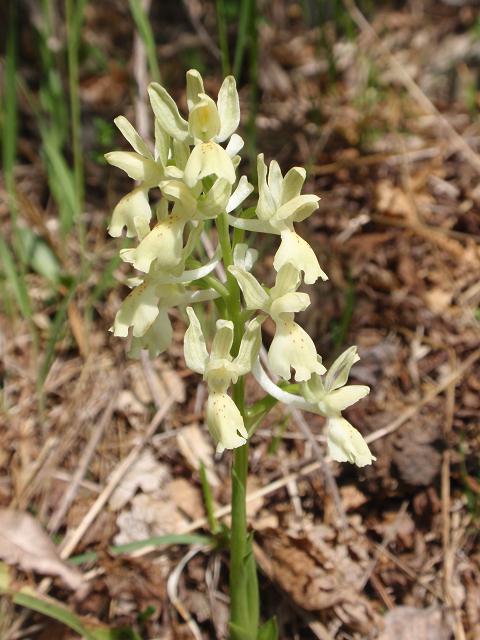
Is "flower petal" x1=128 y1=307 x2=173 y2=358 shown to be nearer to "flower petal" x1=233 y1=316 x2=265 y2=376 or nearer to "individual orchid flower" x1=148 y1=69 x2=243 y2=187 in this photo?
"flower petal" x1=233 y1=316 x2=265 y2=376

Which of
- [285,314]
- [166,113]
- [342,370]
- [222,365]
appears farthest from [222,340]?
[166,113]

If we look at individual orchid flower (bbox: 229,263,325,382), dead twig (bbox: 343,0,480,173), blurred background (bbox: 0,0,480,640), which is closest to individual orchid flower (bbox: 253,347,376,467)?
individual orchid flower (bbox: 229,263,325,382)

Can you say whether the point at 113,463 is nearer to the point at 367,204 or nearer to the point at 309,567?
the point at 309,567

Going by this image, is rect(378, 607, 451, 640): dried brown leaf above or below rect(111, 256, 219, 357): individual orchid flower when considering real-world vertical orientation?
below

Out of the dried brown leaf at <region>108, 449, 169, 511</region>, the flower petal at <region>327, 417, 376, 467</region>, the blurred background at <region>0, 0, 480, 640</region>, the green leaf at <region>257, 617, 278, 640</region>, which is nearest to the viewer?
the flower petal at <region>327, 417, 376, 467</region>

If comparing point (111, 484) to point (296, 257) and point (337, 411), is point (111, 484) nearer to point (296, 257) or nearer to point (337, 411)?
point (337, 411)

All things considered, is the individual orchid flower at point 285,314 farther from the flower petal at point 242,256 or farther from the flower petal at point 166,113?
the flower petal at point 166,113
